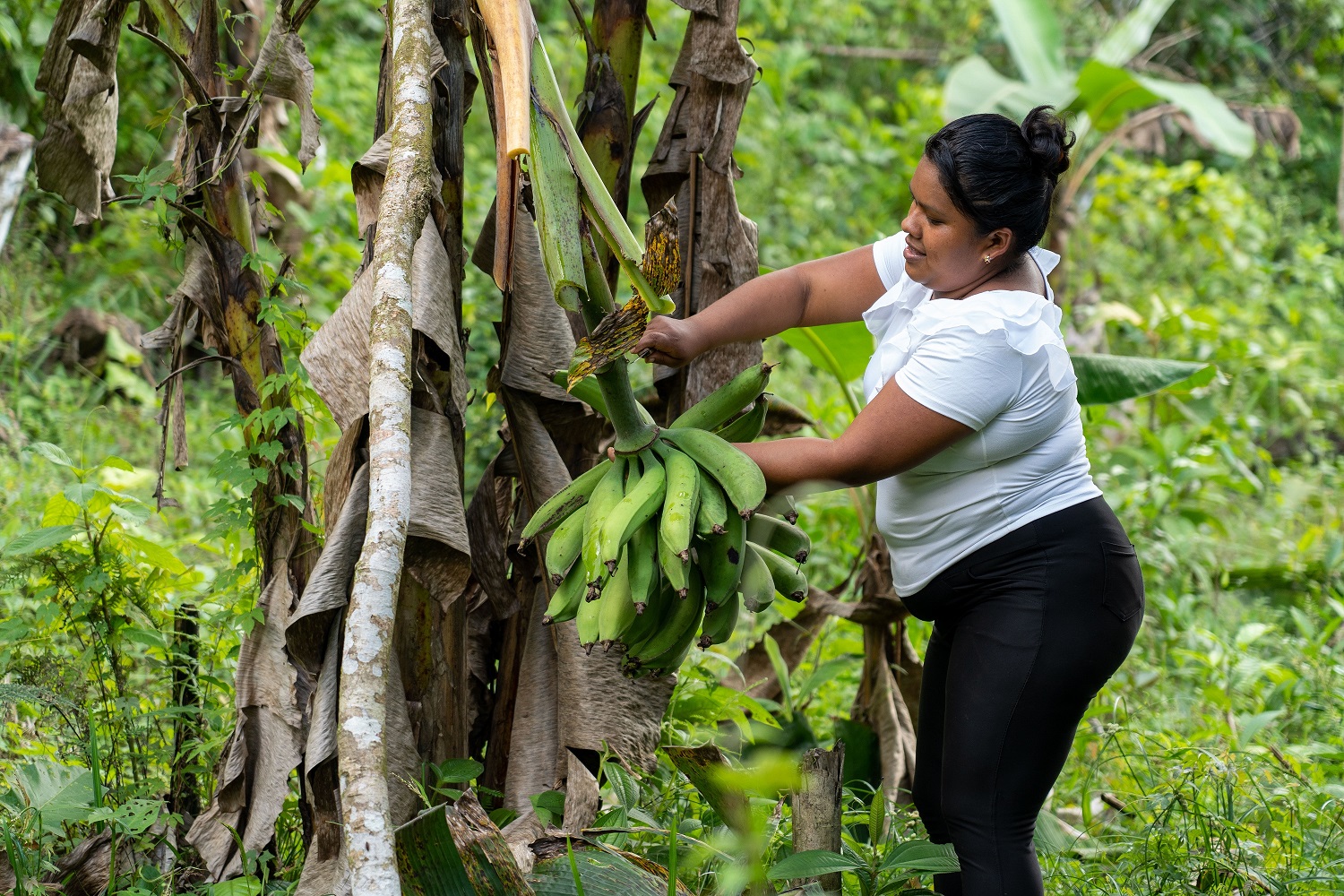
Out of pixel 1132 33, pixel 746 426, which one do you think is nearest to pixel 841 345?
pixel 746 426

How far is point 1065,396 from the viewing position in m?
1.57

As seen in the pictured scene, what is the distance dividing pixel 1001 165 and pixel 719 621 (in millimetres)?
757

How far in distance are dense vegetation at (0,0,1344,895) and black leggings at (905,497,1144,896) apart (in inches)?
7.1

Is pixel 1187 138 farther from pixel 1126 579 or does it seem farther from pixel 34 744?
pixel 34 744

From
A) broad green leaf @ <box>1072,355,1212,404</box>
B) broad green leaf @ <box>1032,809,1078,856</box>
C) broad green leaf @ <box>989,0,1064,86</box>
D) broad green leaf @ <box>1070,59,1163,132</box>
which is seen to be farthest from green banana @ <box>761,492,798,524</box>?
broad green leaf @ <box>989,0,1064,86</box>

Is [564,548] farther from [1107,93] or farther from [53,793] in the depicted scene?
[1107,93]

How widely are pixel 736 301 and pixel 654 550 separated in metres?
0.54

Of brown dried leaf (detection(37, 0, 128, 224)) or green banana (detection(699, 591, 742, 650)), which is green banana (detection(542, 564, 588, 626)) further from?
brown dried leaf (detection(37, 0, 128, 224))

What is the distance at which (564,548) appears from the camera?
4.73 feet

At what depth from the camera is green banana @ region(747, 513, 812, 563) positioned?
1.55 meters

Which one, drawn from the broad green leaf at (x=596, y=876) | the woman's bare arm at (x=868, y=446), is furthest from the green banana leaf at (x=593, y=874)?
the woman's bare arm at (x=868, y=446)

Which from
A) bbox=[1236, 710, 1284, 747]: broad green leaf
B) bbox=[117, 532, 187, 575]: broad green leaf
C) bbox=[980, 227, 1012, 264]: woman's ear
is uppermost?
bbox=[980, 227, 1012, 264]: woman's ear

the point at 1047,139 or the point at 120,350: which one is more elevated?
the point at 120,350

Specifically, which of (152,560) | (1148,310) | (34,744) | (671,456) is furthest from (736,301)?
(1148,310)
